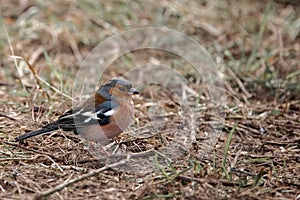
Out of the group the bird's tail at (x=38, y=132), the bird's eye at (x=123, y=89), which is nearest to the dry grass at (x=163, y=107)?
the bird's tail at (x=38, y=132)

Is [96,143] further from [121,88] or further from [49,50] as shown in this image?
[49,50]

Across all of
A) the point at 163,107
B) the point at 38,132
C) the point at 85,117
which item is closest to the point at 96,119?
the point at 85,117

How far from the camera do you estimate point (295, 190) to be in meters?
3.94

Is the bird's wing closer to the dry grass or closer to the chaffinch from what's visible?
the chaffinch

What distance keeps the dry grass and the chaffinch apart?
5.6 inches

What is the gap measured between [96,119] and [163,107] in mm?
1355

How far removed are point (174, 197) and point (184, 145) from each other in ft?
3.39

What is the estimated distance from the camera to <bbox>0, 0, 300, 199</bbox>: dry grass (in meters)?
3.82

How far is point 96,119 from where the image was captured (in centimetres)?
442

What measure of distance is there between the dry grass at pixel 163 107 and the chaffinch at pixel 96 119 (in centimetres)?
14

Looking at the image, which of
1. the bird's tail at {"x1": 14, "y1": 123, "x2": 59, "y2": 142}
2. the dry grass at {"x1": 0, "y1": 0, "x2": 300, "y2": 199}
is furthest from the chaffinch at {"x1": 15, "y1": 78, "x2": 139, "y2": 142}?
the dry grass at {"x1": 0, "y1": 0, "x2": 300, "y2": 199}

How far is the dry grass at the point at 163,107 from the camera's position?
150 inches

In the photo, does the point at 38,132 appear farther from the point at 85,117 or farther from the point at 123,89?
the point at 123,89

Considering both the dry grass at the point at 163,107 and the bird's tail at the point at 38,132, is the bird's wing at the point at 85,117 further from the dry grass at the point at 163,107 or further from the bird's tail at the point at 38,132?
the dry grass at the point at 163,107
